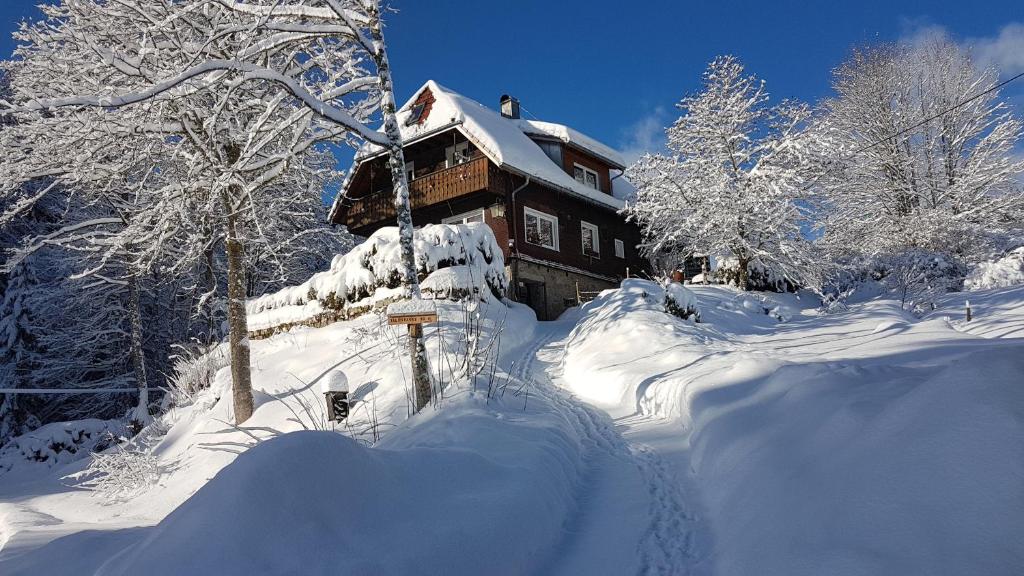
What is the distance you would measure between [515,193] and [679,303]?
7774 mm

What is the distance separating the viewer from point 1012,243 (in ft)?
68.8

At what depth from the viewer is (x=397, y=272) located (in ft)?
46.8

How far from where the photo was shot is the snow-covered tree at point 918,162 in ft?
72.5

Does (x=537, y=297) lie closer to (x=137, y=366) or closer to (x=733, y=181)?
(x=733, y=181)

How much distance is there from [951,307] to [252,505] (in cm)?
2068

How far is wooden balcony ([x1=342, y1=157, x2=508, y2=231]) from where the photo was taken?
19.3m

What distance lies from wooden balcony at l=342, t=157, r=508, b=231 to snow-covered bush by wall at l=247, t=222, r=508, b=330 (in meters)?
3.92

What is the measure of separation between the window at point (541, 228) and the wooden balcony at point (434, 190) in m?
1.78

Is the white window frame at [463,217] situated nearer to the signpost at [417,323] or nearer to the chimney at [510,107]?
the chimney at [510,107]

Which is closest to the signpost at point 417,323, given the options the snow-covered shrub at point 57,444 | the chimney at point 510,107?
the snow-covered shrub at point 57,444

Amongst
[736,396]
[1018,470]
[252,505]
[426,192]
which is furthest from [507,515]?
[426,192]

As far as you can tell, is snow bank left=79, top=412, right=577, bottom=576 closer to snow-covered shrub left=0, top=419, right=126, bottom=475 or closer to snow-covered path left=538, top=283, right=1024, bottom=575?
snow-covered path left=538, top=283, right=1024, bottom=575

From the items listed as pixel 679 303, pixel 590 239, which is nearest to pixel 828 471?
pixel 679 303

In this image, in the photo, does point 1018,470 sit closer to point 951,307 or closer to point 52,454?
point 951,307
